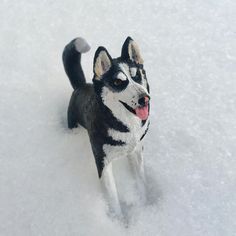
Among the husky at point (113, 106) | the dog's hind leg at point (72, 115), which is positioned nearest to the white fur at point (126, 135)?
the husky at point (113, 106)

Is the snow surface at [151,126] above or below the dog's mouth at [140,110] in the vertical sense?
below

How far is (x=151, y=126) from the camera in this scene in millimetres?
1527

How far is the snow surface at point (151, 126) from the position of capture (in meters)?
1.36

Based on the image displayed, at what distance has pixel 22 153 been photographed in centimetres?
149

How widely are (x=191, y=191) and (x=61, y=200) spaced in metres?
0.38

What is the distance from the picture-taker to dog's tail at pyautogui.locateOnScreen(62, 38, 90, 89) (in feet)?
4.26

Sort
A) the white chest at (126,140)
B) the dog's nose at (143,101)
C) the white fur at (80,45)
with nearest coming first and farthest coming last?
the dog's nose at (143,101)
the white chest at (126,140)
the white fur at (80,45)

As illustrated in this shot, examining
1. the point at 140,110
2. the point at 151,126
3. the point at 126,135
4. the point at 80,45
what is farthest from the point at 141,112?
the point at 151,126

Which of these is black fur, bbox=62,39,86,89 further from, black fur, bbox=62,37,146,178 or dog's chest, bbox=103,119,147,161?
dog's chest, bbox=103,119,147,161

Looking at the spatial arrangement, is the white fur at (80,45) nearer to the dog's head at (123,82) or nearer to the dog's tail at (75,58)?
the dog's tail at (75,58)

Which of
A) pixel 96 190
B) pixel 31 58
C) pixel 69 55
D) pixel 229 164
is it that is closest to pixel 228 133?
pixel 229 164

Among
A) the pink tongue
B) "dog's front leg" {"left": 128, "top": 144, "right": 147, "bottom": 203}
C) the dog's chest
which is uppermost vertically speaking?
the pink tongue

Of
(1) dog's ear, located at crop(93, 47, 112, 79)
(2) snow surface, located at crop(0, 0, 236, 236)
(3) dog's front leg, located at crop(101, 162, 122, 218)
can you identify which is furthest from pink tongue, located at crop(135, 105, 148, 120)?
(2) snow surface, located at crop(0, 0, 236, 236)

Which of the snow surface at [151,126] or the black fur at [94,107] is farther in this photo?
the snow surface at [151,126]
